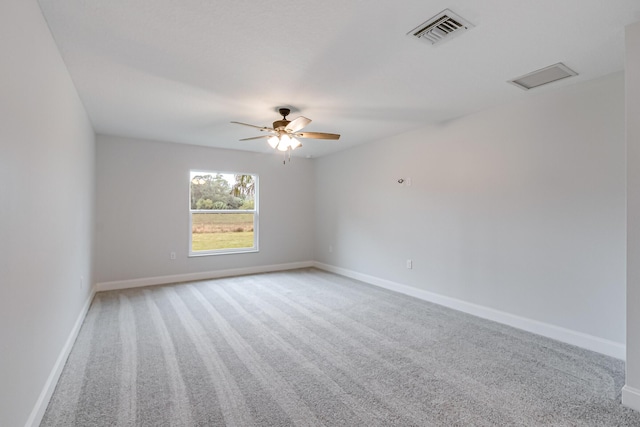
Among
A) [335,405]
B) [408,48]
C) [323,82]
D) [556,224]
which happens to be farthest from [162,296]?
[556,224]

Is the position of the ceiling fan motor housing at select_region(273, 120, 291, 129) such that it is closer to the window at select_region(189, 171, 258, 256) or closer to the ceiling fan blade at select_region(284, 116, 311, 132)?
the ceiling fan blade at select_region(284, 116, 311, 132)

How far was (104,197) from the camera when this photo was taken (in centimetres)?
484

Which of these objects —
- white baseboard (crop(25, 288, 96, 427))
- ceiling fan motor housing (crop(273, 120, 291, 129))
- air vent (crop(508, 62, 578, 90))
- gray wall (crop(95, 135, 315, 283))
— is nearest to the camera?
white baseboard (crop(25, 288, 96, 427))

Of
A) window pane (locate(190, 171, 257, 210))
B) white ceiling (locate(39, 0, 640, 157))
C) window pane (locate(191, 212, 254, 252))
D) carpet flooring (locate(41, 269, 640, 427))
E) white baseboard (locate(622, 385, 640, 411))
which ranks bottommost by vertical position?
carpet flooring (locate(41, 269, 640, 427))

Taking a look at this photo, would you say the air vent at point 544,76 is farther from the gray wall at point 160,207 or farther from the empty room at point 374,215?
the gray wall at point 160,207

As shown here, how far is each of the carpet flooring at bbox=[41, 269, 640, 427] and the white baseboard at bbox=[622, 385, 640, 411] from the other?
77 mm

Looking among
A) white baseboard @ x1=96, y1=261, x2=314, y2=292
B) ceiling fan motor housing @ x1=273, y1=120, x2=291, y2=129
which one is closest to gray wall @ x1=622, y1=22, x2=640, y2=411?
ceiling fan motor housing @ x1=273, y1=120, x2=291, y2=129

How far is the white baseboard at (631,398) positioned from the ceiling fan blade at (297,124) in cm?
317

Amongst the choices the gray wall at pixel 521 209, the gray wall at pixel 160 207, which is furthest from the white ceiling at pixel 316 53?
the gray wall at pixel 160 207

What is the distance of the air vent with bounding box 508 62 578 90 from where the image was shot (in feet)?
8.59

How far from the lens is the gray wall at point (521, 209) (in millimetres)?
2742

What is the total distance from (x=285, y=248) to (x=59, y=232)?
432cm

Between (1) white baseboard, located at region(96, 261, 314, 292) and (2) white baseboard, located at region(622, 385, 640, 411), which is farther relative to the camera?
(1) white baseboard, located at region(96, 261, 314, 292)

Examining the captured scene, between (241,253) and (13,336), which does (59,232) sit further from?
(241,253)
